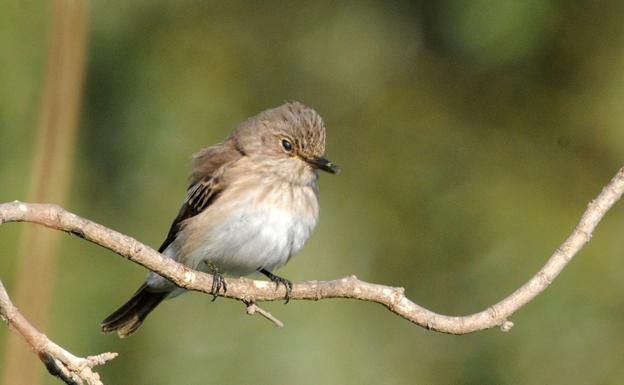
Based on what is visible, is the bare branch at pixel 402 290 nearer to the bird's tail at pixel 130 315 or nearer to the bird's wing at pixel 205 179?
the bird's wing at pixel 205 179

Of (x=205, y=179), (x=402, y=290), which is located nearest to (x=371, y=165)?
(x=205, y=179)

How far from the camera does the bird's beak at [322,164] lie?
5.37 metres

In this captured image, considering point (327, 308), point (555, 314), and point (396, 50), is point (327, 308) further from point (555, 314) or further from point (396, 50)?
point (396, 50)

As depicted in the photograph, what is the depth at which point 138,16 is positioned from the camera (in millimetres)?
7055

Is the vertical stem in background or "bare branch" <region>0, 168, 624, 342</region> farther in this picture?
"bare branch" <region>0, 168, 624, 342</region>

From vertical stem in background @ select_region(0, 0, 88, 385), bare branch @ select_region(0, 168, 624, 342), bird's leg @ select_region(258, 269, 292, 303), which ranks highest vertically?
vertical stem in background @ select_region(0, 0, 88, 385)

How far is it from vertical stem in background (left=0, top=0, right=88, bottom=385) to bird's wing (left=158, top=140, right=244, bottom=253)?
1.56m

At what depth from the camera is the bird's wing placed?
18.4ft

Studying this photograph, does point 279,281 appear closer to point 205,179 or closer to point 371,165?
point 205,179

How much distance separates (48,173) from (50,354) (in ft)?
1.87

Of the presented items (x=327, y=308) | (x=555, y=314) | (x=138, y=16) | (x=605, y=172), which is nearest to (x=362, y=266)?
(x=327, y=308)

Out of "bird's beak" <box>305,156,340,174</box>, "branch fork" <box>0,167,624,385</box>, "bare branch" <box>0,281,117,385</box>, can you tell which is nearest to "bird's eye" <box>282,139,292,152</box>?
"bird's beak" <box>305,156,340,174</box>

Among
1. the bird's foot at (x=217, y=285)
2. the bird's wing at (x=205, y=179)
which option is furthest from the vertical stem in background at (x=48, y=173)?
the bird's wing at (x=205, y=179)

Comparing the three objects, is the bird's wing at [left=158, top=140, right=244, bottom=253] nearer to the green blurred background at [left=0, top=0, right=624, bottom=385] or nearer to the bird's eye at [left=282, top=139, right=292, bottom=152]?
the bird's eye at [left=282, top=139, right=292, bottom=152]
